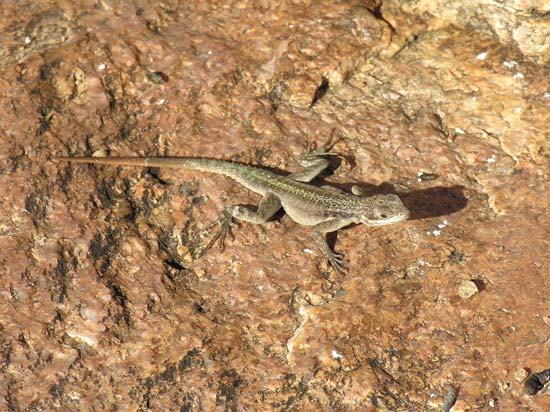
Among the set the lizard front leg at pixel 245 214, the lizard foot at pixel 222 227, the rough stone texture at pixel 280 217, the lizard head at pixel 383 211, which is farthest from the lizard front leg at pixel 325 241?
the lizard foot at pixel 222 227

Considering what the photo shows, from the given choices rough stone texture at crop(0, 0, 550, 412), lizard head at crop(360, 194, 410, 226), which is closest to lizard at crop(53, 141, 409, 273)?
lizard head at crop(360, 194, 410, 226)

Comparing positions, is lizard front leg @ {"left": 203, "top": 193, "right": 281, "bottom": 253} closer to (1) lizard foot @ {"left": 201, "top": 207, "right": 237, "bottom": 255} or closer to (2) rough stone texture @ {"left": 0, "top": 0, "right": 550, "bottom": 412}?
(1) lizard foot @ {"left": 201, "top": 207, "right": 237, "bottom": 255}

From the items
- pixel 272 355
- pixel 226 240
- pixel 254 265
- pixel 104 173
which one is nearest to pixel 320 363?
pixel 272 355

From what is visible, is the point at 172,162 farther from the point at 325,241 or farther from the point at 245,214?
the point at 325,241

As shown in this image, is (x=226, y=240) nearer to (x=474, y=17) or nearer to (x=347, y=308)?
(x=347, y=308)

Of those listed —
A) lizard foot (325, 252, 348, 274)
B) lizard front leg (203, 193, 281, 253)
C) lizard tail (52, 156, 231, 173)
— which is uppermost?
lizard tail (52, 156, 231, 173)

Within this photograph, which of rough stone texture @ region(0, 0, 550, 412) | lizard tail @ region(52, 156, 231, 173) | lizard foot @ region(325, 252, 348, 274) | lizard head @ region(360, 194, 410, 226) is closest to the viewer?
rough stone texture @ region(0, 0, 550, 412)

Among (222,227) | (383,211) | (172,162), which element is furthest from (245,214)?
(383,211)
